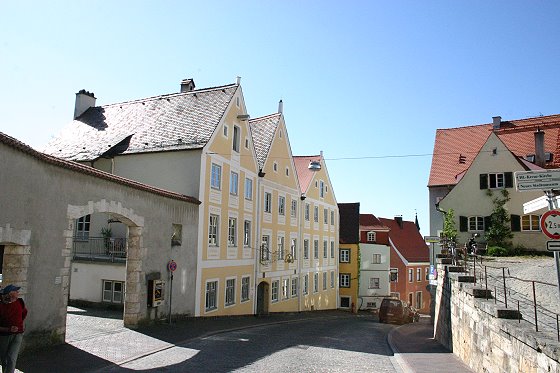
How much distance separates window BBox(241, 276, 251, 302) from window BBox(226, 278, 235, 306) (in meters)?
1.15

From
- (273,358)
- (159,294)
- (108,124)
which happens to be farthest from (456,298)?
(108,124)

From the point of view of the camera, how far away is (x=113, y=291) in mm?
20938

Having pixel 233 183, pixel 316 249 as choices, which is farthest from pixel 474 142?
pixel 233 183

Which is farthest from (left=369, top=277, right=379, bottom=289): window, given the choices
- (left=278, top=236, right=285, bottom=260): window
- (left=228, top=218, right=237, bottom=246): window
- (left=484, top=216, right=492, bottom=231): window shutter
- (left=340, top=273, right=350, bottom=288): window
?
(left=228, top=218, right=237, bottom=246): window

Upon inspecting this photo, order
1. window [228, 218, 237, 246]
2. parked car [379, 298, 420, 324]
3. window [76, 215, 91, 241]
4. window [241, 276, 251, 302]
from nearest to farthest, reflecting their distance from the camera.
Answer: window [76, 215, 91, 241]
window [228, 218, 237, 246]
window [241, 276, 251, 302]
parked car [379, 298, 420, 324]

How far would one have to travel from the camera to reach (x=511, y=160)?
28.9 metres

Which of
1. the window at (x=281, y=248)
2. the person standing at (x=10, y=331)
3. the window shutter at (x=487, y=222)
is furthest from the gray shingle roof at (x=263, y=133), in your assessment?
the person standing at (x=10, y=331)

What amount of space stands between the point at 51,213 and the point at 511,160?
25.9 meters

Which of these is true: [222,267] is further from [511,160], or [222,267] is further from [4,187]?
[511,160]

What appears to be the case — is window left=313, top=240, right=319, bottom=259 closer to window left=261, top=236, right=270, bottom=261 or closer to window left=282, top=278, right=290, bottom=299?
window left=282, top=278, right=290, bottom=299

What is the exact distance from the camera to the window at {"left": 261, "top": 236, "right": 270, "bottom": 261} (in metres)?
29.3

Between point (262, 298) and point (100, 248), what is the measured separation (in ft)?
36.0

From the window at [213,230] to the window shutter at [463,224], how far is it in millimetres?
15993

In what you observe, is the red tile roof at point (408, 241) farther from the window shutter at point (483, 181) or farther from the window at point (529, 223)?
the window at point (529, 223)
